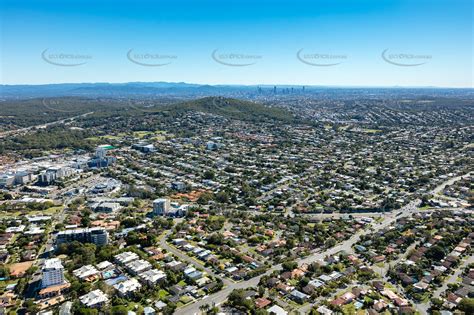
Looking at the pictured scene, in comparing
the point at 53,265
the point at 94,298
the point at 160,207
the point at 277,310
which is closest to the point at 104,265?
the point at 53,265

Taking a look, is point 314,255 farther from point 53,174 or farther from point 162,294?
point 53,174

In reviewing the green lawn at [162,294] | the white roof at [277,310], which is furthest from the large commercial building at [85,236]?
the white roof at [277,310]

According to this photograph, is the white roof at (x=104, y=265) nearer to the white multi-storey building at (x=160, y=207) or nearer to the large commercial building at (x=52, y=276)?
the large commercial building at (x=52, y=276)

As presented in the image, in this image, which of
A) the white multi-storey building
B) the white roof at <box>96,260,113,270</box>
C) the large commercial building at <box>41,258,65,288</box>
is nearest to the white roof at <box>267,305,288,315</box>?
the white roof at <box>96,260,113,270</box>

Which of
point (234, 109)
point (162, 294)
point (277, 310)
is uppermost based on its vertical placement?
point (234, 109)

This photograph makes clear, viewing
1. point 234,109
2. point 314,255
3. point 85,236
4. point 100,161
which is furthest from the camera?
point 234,109

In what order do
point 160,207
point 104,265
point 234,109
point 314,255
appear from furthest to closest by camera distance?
point 234,109 → point 160,207 → point 314,255 → point 104,265

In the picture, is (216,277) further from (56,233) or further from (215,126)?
(215,126)
